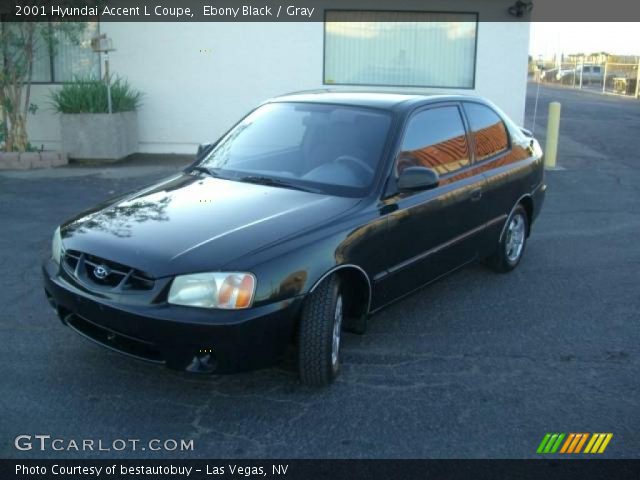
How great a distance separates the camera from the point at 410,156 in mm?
4949

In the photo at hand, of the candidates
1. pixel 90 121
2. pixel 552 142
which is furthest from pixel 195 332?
pixel 552 142

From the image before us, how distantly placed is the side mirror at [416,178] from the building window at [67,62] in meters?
10.3

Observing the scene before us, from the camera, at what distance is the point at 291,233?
13.1 ft

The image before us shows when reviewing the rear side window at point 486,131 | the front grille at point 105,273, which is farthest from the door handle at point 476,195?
the front grille at point 105,273

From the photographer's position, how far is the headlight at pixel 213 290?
366 cm

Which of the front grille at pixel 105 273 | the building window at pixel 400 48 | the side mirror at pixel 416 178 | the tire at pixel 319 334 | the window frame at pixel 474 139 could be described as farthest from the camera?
the building window at pixel 400 48

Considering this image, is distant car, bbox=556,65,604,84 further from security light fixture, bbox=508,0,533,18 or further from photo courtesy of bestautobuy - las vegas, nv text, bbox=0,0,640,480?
photo courtesy of bestautobuy - las vegas, nv text, bbox=0,0,640,480

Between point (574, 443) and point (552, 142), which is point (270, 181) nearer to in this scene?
point (574, 443)

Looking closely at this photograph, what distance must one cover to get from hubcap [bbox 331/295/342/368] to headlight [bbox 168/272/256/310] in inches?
25.4

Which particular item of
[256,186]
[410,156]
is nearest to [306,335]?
[256,186]

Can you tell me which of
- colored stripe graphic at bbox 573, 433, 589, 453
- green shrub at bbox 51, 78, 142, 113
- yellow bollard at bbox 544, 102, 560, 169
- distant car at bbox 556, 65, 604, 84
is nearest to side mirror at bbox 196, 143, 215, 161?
colored stripe graphic at bbox 573, 433, 589, 453

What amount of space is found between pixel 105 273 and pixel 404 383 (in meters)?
1.84

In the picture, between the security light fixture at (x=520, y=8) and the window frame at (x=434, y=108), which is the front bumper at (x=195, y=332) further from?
the security light fixture at (x=520, y=8)
